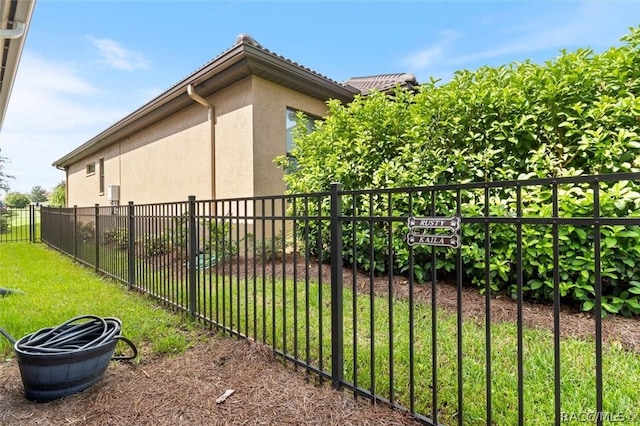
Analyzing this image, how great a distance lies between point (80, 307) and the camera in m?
4.37

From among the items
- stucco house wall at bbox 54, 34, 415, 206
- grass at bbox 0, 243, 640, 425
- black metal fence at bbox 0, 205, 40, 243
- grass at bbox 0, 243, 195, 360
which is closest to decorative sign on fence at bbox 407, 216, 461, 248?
grass at bbox 0, 243, 640, 425

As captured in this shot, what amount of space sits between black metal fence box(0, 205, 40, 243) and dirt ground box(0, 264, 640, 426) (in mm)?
13649

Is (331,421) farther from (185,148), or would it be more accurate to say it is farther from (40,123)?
(40,123)

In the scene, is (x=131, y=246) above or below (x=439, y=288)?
above

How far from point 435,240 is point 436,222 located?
0.35 ft

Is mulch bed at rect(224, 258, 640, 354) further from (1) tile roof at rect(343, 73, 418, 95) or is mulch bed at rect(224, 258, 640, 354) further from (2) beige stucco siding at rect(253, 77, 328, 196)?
(1) tile roof at rect(343, 73, 418, 95)

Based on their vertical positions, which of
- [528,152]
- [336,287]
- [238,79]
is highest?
[238,79]

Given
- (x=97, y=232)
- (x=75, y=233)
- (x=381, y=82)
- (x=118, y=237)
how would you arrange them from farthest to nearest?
(x=381, y=82)
(x=75, y=233)
(x=97, y=232)
(x=118, y=237)

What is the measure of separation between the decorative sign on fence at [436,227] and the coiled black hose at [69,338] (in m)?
2.40

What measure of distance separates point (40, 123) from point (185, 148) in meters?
16.9

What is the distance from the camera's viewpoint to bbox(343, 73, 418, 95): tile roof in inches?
325

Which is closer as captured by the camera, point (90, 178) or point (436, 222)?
point (436, 222)

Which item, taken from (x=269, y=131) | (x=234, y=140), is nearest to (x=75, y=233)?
(x=234, y=140)

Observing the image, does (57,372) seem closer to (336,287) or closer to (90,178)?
(336,287)
